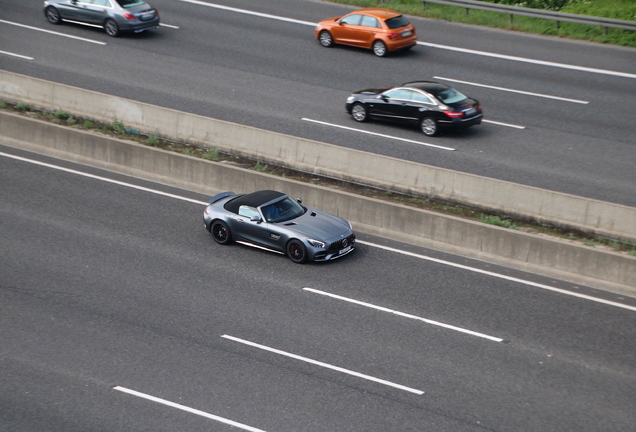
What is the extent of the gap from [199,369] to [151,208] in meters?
7.26

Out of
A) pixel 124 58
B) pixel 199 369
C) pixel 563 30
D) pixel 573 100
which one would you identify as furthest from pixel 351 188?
pixel 563 30

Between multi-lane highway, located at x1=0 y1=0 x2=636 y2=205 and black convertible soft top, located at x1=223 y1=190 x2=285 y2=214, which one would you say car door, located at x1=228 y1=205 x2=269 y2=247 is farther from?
multi-lane highway, located at x1=0 y1=0 x2=636 y2=205

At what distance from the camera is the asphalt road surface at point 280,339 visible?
1121 cm

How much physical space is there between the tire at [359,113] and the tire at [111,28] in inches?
447

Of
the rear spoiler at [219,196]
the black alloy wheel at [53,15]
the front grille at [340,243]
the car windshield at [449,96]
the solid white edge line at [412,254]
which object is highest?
the black alloy wheel at [53,15]

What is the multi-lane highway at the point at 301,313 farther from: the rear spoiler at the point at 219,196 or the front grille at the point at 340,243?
the rear spoiler at the point at 219,196

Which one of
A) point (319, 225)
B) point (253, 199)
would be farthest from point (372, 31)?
point (319, 225)

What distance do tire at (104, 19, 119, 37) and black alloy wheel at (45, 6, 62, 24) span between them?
2.17m

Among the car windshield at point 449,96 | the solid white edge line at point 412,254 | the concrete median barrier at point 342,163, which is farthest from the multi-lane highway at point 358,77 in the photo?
the solid white edge line at point 412,254

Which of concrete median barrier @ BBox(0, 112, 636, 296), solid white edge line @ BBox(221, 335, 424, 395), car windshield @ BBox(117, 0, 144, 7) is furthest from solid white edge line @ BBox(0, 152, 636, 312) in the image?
car windshield @ BBox(117, 0, 144, 7)

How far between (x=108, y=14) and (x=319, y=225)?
17780 millimetres

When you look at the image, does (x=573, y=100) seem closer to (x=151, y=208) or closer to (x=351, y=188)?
(x=351, y=188)

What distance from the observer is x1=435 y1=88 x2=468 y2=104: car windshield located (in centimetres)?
2312

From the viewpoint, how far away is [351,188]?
19.5 m
